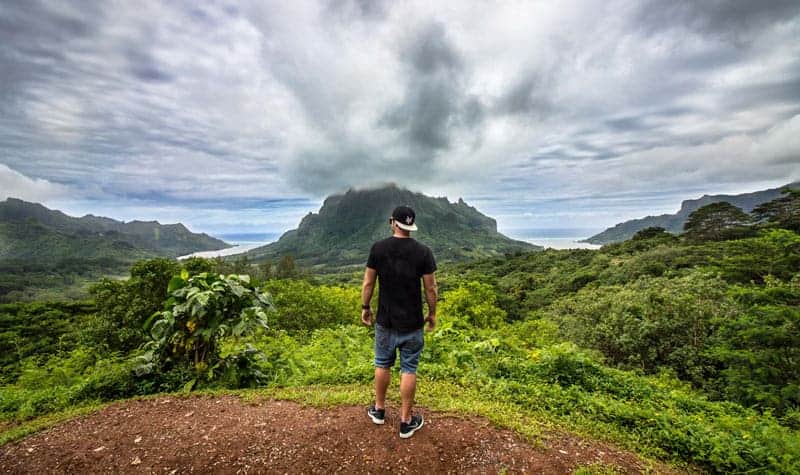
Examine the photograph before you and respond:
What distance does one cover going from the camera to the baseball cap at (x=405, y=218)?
4066 mm

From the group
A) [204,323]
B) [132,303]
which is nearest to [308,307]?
[132,303]

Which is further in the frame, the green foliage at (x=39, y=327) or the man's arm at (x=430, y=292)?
the green foliage at (x=39, y=327)

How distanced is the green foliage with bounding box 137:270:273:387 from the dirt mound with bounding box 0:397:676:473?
4.52ft

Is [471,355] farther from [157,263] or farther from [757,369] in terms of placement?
[157,263]

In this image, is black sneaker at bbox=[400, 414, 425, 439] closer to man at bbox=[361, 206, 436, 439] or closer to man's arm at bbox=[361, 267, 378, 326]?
man at bbox=[361, 206, 436, 439]

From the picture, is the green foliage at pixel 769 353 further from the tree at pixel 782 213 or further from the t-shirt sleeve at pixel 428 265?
the tree at pixel 782 213

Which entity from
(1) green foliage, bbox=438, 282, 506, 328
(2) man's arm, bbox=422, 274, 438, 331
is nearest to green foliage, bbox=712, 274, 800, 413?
(1) green foliage, bbox=438, 282, 506, 328

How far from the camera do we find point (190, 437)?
4145 millimetres

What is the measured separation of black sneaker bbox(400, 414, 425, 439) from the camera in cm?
404

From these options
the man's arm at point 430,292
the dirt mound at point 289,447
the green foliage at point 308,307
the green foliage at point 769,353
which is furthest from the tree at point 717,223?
the man's arm at point 430,292

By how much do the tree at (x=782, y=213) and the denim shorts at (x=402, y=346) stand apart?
58059 mm

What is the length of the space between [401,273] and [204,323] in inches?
155

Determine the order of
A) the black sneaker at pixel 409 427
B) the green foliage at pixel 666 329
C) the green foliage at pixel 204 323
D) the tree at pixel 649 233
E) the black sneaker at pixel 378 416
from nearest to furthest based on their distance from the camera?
the black sneaker at pixel 409 427 → the black sneaker at pixel 378 416 → the green foliage at pixel 204 323 → the green foliage at pixel 666 329 → the tree at pixel 649 233

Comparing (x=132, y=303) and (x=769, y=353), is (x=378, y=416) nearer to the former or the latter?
(x=769, y=353)
